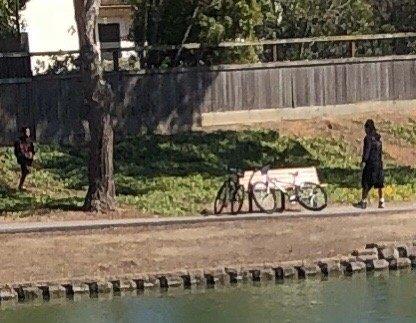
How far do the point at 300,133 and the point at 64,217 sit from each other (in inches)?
384

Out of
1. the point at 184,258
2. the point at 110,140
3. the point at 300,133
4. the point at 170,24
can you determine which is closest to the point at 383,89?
the point at 300,133

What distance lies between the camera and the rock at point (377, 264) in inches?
807

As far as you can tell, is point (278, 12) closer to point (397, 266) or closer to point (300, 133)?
point (300, 133)

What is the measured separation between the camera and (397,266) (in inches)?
809

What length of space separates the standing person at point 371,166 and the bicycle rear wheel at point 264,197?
5.36 feet

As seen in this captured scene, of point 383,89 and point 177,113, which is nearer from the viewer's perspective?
point 177,113

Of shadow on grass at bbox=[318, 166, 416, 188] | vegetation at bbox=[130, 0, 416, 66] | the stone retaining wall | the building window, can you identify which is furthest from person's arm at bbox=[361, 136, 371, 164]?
the building window

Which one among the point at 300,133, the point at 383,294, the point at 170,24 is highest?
the point at 170,24

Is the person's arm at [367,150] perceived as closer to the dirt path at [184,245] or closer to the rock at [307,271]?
the dirt path at [184,245]

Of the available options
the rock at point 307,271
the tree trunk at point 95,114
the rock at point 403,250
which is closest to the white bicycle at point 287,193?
the tree trunk at point 95,114

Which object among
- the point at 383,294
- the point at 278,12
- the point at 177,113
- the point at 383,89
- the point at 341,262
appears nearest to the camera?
the point at 383,294

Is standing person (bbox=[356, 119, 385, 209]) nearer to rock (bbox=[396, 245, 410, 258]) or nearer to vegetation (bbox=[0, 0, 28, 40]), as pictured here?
rock (bbox=[396, 245, 410, 258])

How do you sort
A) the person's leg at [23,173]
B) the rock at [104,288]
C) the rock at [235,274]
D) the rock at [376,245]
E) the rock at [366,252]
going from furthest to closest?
the person's leg at [23,173], the rock at [376,245], the rock at [366,252], the rock at [235,274], the rock at [104,288]

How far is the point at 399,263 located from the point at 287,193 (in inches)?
187
